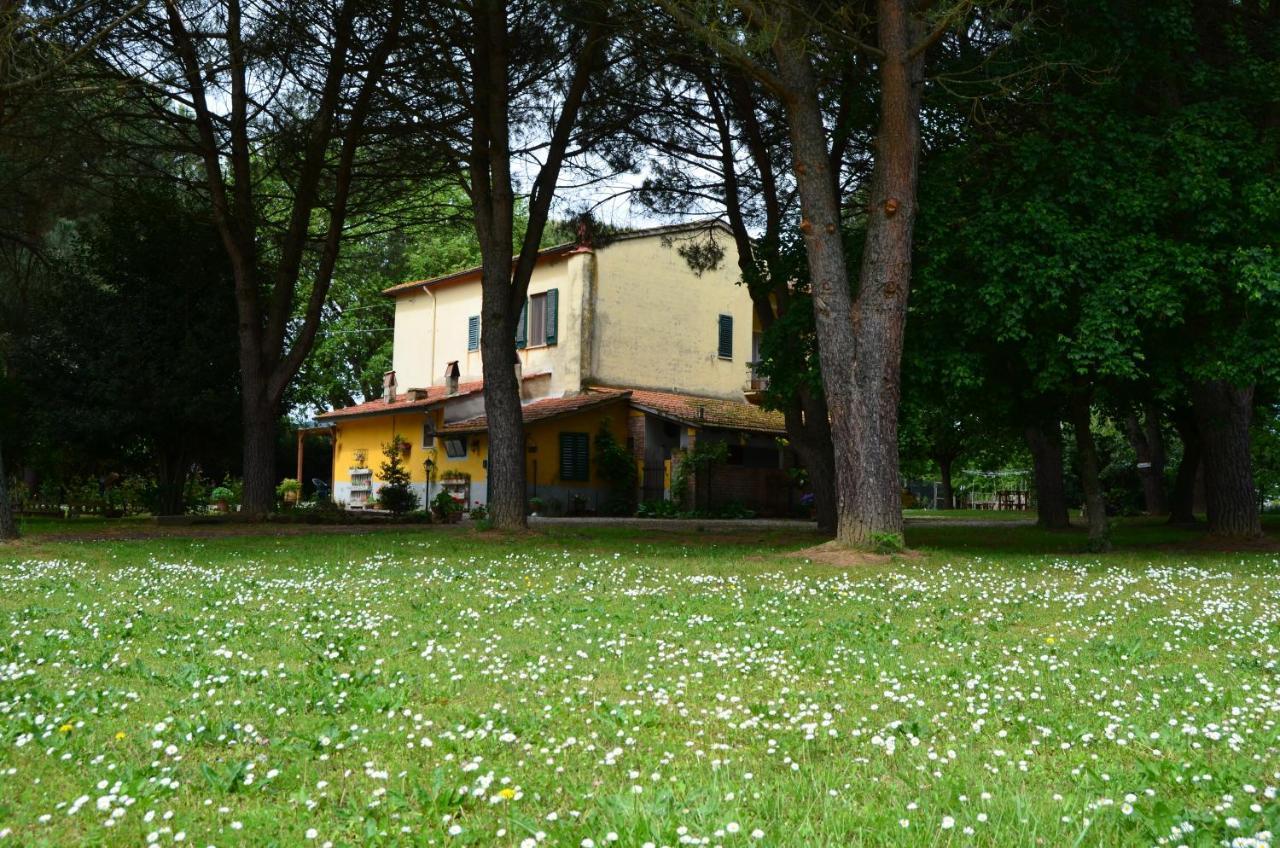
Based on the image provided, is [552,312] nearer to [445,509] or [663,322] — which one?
[663,322]

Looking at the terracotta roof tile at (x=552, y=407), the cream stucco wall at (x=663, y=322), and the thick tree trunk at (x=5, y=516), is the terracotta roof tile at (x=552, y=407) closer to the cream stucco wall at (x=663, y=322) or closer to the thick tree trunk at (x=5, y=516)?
the cream stucco wall at (x=663, y=322)

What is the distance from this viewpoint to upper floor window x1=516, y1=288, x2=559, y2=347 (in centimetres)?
3425

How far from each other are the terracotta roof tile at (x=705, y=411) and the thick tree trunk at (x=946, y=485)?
12.2 metres

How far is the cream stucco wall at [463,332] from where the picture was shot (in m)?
33.6

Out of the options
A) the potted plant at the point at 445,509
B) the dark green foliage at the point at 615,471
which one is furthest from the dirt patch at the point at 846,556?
the dark green foliage at the point at 615,471

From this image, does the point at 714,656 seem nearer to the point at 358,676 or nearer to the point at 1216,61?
the point at 358,676

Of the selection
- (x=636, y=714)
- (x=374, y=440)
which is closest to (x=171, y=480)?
(x=374, y=440)

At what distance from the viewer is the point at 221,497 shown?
36.5 m

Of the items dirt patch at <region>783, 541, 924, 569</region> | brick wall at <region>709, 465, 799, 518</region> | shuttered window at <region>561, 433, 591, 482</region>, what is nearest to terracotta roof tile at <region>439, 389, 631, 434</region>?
shuttered window at <region>561, 433, 591, 482</region>

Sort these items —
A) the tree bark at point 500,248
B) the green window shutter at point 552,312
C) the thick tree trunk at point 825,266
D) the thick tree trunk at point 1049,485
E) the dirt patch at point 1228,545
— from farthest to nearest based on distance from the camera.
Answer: the green window shutter at point 552,312 → the thick tree trunk at point 1049,485 → the tree bark at point 500,248 → the dirt patch at point 1228,545 → the thick tree trunk at point 825,266

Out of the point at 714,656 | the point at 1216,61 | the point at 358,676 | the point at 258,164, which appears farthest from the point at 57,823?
the point at 258,164

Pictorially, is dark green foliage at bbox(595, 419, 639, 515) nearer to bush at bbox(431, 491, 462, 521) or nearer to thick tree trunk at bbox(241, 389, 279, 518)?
bush at bbox(431, 491, 462, 521)

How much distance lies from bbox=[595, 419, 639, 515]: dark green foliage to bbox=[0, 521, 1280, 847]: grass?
69.5 feet

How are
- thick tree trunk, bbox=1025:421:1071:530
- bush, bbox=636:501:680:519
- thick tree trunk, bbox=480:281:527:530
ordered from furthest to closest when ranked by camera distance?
bush, bbox=636:501:680:519 → thick tree trunk, bbox=1025:421:1071:530 → thick tree trunk, bbox=480:281:527:530
